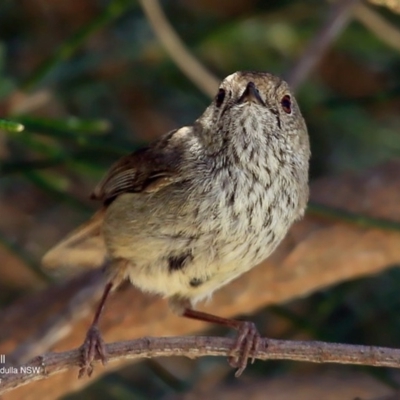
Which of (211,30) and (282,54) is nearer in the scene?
(211,30)

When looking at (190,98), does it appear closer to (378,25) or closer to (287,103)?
(378,25)

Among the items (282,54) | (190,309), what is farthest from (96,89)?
(190,309)

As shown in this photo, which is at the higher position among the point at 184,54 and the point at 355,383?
the point at 184,54

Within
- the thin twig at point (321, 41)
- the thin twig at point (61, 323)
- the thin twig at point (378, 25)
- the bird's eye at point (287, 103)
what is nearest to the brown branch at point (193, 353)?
the thin twig at point (61, 323)

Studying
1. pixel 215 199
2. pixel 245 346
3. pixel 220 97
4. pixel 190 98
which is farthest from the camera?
pixel 190 98

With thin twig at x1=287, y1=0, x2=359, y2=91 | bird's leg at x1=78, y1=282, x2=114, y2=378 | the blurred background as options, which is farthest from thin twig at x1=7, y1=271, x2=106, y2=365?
thin twig at x1=287, y1=0, x2=359, y2=91

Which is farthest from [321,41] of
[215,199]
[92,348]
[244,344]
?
[92,348]

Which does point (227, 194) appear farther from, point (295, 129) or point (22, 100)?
point (22, 100)

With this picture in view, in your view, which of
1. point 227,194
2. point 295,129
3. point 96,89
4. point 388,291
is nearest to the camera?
point 227,194
